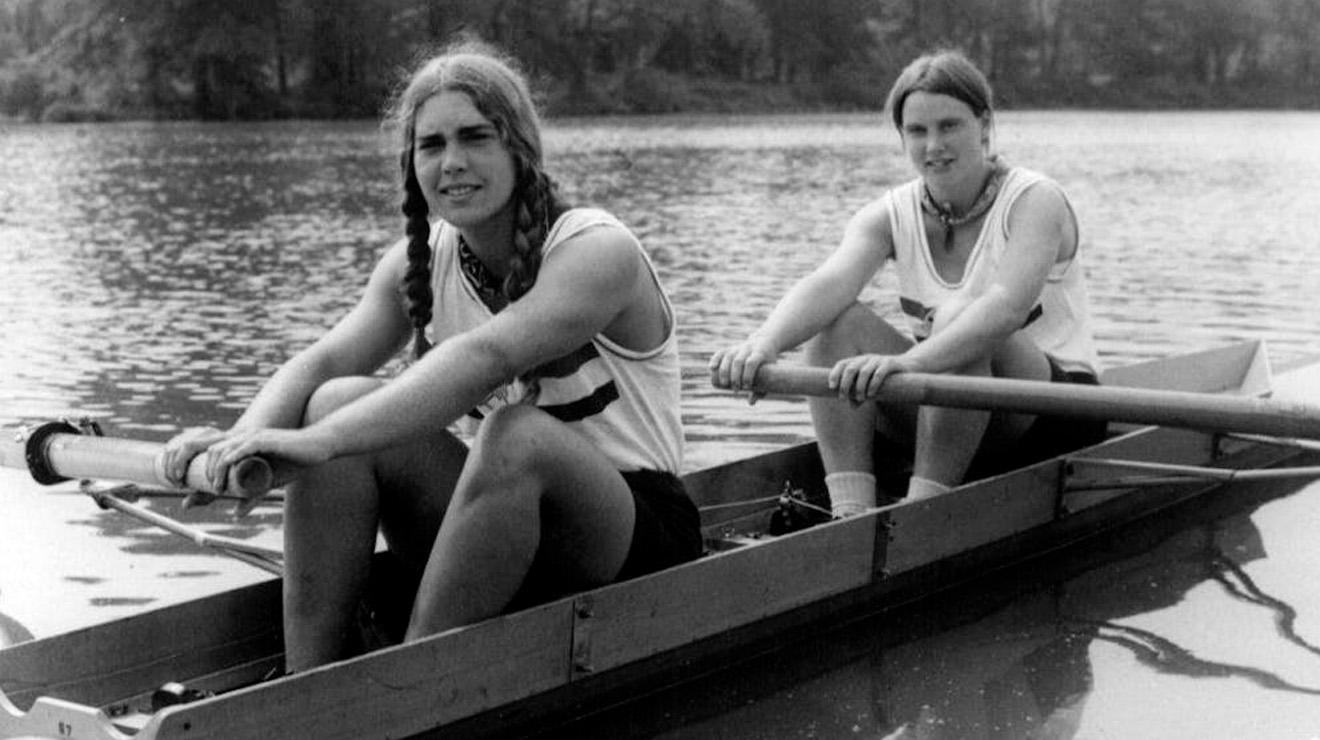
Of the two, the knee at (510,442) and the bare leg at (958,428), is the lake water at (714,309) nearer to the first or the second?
the bare leg at (958,428)

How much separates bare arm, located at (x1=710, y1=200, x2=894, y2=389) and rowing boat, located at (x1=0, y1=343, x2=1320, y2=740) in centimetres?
54

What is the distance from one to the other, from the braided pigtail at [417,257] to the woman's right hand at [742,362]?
1543 millimetres

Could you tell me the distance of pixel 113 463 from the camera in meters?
4.22

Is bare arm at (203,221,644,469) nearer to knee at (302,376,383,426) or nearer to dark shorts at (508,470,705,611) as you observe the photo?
knee at (302,376,383,426)

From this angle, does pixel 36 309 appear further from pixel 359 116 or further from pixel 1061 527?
pixel 359 116

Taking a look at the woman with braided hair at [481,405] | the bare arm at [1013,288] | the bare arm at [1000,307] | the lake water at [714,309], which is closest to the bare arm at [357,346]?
the woman with braided hair at [481,405]

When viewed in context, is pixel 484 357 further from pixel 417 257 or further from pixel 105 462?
pixel 105 462

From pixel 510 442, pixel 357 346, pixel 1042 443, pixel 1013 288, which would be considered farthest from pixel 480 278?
pixel 1042 443

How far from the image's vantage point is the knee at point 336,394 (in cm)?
438

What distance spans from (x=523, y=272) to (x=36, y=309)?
40.7 feet

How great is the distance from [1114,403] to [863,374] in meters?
0.81

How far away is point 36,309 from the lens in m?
15.6

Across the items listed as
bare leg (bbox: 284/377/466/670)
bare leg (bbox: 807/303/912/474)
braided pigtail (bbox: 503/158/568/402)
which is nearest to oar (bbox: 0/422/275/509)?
bare leg (bbox: 284/377/466/670)

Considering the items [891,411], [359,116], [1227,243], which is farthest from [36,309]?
[359,116]
